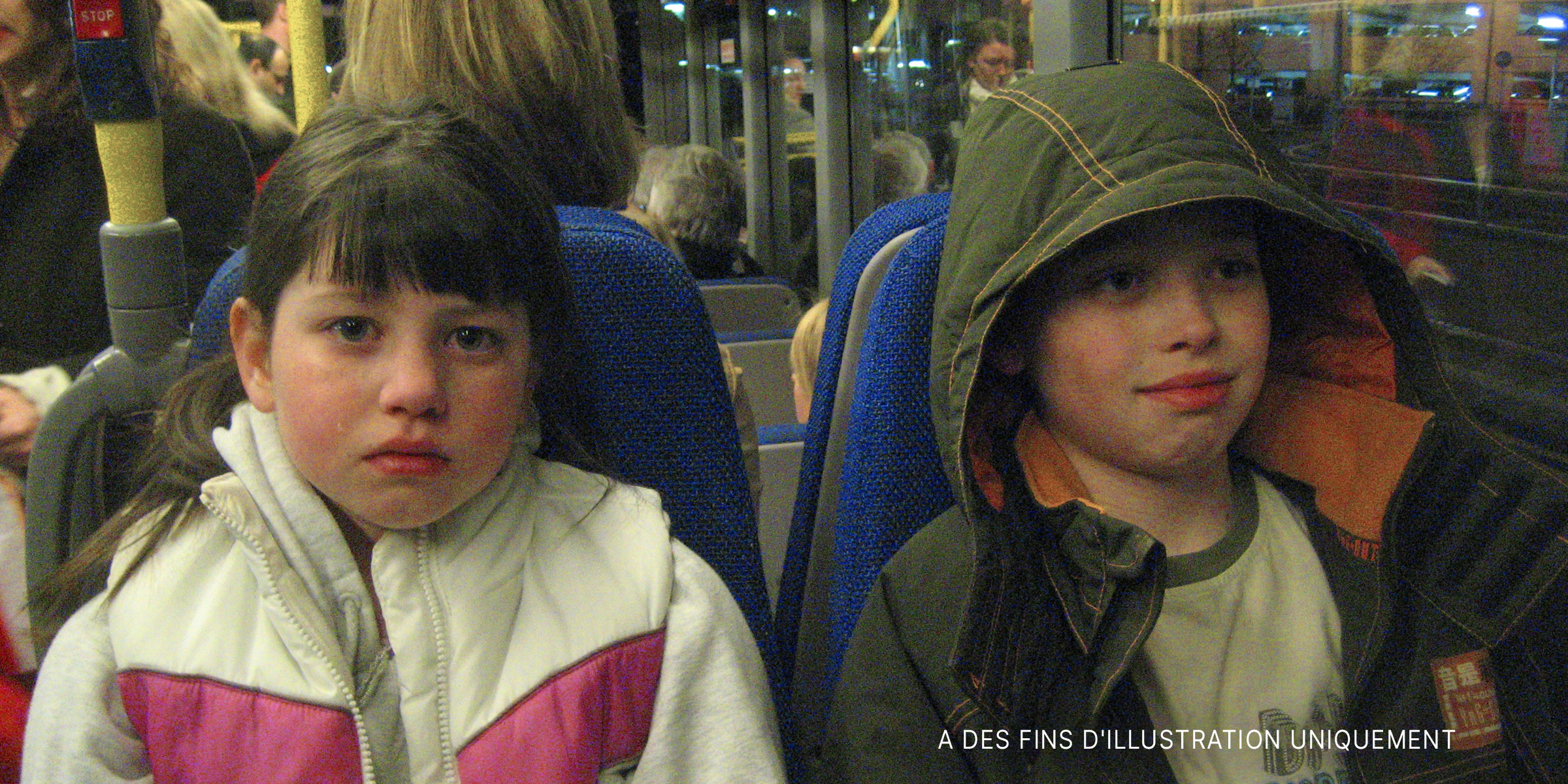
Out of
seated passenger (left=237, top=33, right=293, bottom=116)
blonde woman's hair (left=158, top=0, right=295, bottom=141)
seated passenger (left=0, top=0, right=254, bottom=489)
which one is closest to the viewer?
seated passenger (left=0, top=0, right=254, bottom=489)

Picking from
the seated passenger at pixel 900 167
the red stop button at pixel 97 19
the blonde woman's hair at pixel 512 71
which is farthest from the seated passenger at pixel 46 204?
the seated passenger at pixel 900 167

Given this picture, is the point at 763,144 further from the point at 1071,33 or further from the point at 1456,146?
the point at 1456,146

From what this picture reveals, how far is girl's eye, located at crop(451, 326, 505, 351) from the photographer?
3.43ft

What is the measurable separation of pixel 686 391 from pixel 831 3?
14.7ft

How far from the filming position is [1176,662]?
1.19 meters

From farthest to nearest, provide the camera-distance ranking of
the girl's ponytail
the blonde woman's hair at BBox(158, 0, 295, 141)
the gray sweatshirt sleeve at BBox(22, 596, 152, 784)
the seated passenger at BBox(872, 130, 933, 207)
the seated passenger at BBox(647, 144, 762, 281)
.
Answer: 1. the seated passenger at BBox(647, 144, 762, 281)
2. the seated passenger at BBox(872, 130, 933, 207)
3. the blonde woman's hair at BBox(158, 0, 295, 141)
4. the girl's ponytail
5. the gray sweatshirt sleeve at BBox(22, 596, 152, 784)

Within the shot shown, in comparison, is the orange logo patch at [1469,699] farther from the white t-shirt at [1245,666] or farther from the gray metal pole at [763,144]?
the gray metal pole at [763,144]

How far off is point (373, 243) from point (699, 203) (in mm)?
4314

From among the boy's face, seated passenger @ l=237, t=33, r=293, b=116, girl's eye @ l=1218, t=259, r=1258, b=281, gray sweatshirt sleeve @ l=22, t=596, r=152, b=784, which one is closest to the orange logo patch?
the boy's face

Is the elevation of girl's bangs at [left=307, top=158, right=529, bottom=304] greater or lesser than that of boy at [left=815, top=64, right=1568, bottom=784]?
greater

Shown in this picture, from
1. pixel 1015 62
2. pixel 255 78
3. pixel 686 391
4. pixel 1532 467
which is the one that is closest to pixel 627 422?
pixel 686 391

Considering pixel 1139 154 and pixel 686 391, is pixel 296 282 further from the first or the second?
pixel 1139 154

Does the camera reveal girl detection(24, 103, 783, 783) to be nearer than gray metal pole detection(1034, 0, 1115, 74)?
Yes

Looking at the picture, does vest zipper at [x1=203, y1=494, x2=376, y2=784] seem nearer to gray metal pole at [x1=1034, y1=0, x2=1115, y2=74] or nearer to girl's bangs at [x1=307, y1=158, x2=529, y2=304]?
girl's bangs at [x1=307, y1=158, x2=529, y2=304]
